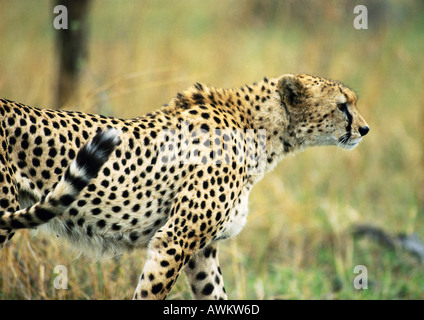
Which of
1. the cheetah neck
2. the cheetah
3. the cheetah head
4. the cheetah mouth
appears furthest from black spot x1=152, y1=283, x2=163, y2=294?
the cheetah mouth

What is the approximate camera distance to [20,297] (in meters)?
3.75

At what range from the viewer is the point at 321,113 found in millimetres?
3574

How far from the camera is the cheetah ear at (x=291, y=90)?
11.6ft

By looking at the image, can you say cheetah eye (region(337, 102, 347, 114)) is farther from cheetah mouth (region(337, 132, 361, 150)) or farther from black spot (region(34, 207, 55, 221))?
black spot (region(34, 207, 55, 221))

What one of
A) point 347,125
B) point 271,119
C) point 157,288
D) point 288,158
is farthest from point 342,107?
point 288,158

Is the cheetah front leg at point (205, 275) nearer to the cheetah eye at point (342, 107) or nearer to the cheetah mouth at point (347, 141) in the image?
the cheetah mouth at point (347, 141)

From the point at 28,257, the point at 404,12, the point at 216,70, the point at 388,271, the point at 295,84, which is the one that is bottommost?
→ the point at 388,271

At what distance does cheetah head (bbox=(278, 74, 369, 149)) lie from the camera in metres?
3.57

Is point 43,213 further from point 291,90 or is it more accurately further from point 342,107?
point 342,107

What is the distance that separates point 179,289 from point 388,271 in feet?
6.44

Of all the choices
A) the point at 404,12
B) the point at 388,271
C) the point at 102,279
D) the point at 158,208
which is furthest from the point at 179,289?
the point at 404,12

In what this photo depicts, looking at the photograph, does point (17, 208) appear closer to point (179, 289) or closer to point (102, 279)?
point (102, 279)

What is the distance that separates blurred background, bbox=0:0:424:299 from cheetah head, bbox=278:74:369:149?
3.26ft

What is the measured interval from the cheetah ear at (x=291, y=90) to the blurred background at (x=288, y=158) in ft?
3.08
